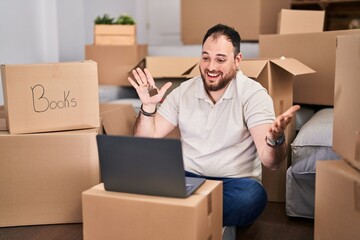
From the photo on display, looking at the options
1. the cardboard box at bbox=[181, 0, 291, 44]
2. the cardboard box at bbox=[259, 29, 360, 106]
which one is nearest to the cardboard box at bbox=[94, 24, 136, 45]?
the cardboard box at bbox=[181, 0, 291, 44]

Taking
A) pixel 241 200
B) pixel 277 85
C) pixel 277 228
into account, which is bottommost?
pixel 277 228

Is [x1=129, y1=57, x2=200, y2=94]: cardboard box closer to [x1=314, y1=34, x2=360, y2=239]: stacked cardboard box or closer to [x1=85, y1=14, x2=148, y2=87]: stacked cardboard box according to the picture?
[x1=85, y1=14, x2=148, y2=87]: stacked cardboard box

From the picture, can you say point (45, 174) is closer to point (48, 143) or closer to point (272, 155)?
point (48, 143)

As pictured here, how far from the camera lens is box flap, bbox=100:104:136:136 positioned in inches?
91.0

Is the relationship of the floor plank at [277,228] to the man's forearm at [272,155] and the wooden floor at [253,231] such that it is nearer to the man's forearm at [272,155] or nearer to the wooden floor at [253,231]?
the wooden floor at [253,231]

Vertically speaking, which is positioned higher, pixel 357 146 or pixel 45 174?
pixel 357 146

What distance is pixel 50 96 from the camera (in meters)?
1.94

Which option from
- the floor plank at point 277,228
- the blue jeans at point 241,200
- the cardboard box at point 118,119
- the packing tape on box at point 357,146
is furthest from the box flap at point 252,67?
the packing tape on box at point 357,146

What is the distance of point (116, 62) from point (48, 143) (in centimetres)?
117

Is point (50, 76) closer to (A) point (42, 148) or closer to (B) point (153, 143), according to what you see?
(A) point (42, 148)

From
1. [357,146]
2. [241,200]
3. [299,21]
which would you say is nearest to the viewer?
[357,146]

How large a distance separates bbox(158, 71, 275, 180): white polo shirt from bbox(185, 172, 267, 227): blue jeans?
0.05 metres

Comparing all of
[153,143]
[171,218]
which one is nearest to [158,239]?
[171,218]

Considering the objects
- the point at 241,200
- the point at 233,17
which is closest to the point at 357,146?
the point at 241,200
